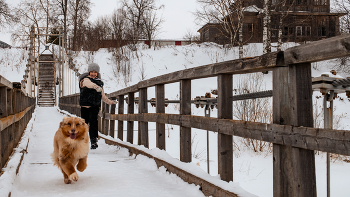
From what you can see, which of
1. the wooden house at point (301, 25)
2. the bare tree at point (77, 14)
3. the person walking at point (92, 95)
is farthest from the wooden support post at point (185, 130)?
the bare tree at point (77, 14)

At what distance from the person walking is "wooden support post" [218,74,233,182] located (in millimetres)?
3080

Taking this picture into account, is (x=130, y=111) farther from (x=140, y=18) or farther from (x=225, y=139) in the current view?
(x=140, y=18)

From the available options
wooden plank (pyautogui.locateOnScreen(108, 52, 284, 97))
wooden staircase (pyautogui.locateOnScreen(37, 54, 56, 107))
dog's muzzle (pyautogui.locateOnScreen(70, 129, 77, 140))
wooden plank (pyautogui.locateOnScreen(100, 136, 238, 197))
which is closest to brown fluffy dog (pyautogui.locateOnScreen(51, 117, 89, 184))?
dog's muzzle (pyautogui.locateOnScreen(70, 129, 77, 140))

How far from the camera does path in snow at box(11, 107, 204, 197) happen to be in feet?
11.3

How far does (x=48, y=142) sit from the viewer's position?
24.9 feet

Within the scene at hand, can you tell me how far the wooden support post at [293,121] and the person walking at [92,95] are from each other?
389cm

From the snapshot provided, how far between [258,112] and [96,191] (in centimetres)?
644

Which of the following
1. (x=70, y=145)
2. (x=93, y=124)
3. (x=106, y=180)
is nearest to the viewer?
(x=70, y=145)

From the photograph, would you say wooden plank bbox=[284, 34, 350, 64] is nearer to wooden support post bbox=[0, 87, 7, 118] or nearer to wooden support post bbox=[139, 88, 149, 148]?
wooden support post bbox=[0, 87, 7, 118]

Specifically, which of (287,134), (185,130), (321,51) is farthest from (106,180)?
(321,51)

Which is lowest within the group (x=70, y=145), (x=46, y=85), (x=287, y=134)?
(x=70, y=145)

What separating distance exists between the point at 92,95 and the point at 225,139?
3.56 meters

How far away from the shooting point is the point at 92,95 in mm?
6180

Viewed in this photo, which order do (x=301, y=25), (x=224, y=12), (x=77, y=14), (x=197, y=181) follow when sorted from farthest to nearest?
(x=77, y=14), (x=301, y=25), (x=224, y=12), (x=197, y=181)
